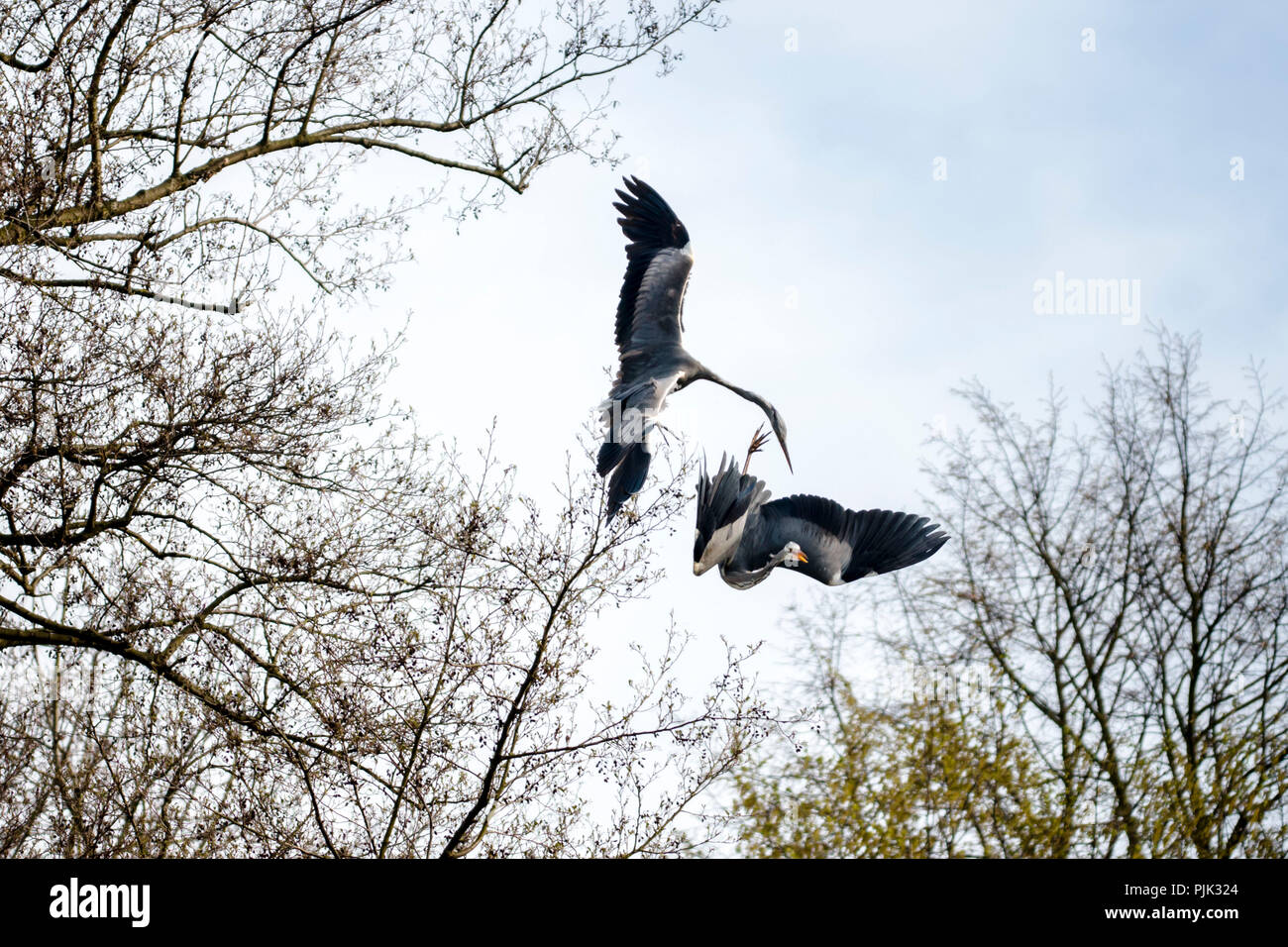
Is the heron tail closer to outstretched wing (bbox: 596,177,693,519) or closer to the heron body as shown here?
outstretched wing (bbox: 596,177,693,519)

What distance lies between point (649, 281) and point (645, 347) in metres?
0.53

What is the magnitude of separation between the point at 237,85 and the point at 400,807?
572 centimetres

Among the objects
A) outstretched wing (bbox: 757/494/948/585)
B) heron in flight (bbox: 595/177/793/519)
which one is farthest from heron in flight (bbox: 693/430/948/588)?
heron in flight (bbox: 595/177/793/519)

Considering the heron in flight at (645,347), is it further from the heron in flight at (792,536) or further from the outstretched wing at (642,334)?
the heron in flight at (792,536)

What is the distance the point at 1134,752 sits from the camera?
Result: 13727 millimetres

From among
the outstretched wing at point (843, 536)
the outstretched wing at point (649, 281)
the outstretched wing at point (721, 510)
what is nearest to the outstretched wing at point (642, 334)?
the outstretched wing at point (649, 281)

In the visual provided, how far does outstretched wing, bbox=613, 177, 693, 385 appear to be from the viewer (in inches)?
332

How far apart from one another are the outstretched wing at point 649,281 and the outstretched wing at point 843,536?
3.92 feet

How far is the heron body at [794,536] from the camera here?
7059 mm

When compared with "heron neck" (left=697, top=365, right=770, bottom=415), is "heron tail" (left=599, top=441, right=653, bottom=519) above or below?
below
